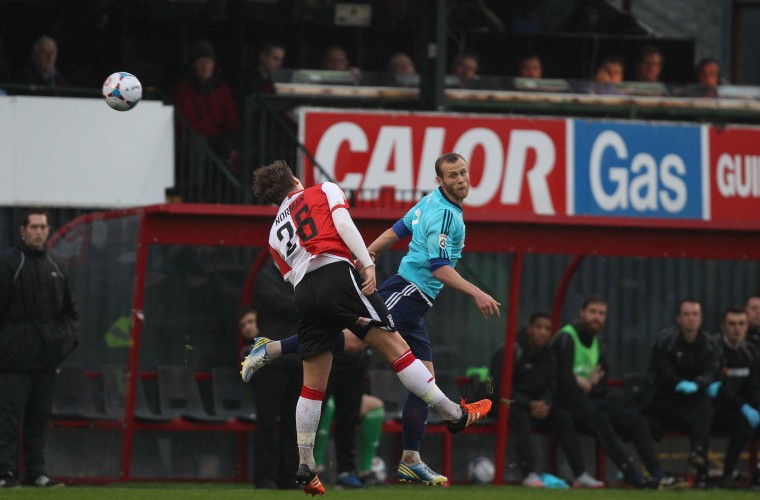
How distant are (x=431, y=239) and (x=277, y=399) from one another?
3.12 m

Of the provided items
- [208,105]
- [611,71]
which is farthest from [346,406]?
[611,71]

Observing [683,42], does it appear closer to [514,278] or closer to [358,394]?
[514,278]

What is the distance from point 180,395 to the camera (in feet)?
46.6

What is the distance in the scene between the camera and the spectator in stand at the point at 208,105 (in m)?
16.1

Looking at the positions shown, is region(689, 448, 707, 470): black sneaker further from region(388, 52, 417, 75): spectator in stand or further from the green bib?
region(388, 52, 417, 75): spectator in stand

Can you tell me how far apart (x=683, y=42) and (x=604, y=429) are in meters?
6.85

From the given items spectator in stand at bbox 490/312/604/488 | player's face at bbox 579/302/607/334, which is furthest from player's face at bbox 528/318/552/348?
player's face at bbox 579/302/607/334

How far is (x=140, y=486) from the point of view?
13.4 m

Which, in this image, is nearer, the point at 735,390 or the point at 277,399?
the point at 277,399

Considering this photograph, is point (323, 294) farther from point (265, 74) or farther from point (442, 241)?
point (265, 74)

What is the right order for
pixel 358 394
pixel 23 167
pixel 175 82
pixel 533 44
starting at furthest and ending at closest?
pixel 533 44
pixel 175 82
pixel 23 167
pixel 358 394

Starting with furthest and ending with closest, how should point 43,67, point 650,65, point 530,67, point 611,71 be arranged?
point 650,65 → point 611,71 → point 530,67 → point 43,67

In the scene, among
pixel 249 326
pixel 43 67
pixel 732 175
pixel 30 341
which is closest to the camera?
pixel 30 341

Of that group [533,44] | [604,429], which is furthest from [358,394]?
[533,44]
